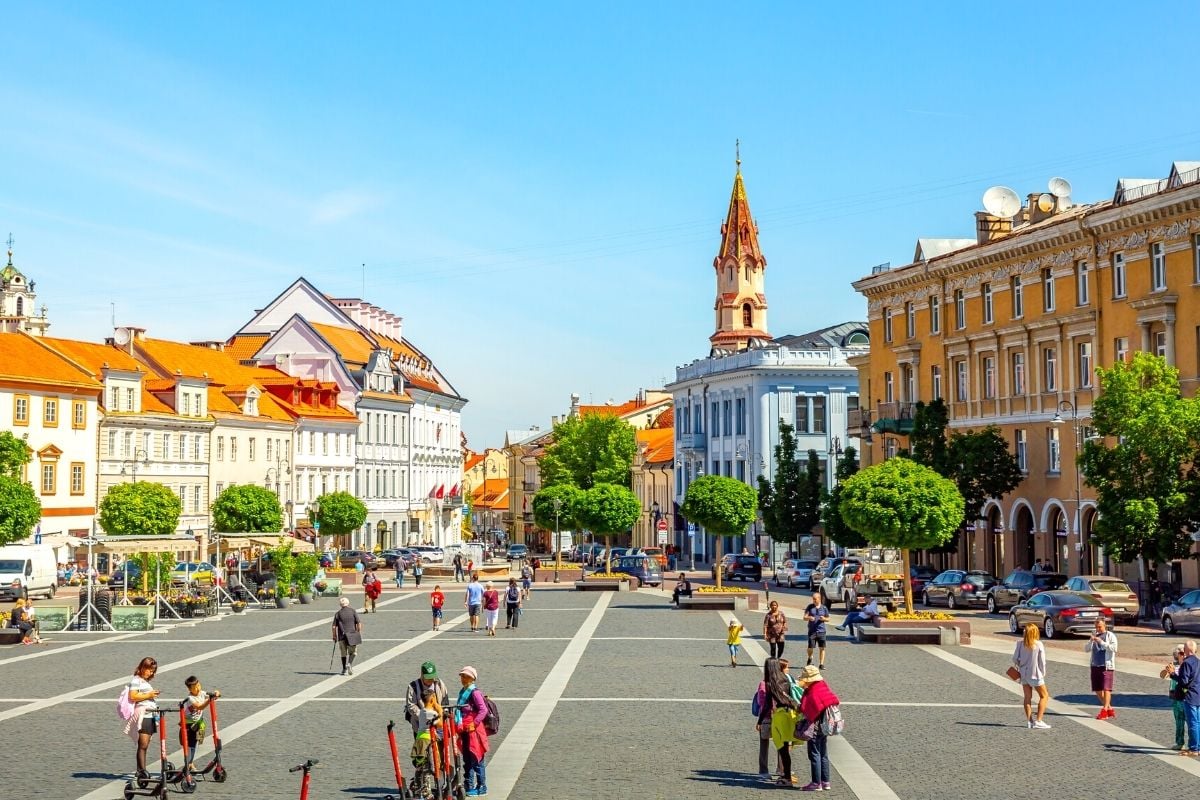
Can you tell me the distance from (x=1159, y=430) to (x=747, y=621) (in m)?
13.4

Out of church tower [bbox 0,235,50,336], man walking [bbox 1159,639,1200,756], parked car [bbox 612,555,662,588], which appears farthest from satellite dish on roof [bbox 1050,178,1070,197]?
church tower [bbox 0,235,50,336]

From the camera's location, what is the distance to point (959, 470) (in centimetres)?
6050

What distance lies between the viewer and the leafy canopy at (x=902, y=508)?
3875 centimetres

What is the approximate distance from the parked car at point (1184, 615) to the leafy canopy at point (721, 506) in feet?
60.4

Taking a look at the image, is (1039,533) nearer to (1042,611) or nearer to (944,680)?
(1042,611)

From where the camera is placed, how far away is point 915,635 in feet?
119

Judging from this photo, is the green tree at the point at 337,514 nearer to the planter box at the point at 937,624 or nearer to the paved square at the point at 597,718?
the paved square at the point at 597,718

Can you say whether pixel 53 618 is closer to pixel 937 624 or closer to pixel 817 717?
pixel 937 624

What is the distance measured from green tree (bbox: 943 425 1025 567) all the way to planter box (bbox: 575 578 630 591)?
13.8 metres

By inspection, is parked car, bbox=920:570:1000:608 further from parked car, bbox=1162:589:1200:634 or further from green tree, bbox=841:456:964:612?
green tree, bbox=841:456:964:612

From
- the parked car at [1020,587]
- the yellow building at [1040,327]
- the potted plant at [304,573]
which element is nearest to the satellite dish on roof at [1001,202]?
the yellow building at [1040,327]

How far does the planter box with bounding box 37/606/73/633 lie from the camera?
4088 cm

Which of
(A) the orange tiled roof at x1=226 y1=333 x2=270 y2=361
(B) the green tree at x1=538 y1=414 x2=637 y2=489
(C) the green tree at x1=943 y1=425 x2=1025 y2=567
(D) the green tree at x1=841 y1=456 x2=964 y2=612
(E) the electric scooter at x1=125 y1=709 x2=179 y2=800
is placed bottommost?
(E) the electric scooter at x1=125 y1=709 x2=179 y2=800

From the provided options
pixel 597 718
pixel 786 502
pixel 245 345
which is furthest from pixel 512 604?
pixel 245 345
